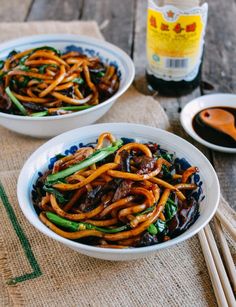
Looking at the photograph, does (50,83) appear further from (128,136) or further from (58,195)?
(58,195)

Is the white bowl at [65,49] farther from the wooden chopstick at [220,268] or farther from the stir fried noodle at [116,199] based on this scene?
the wooden chopstick at [220,268]

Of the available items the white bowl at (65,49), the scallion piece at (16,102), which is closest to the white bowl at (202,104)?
the white bowl at (65,49)

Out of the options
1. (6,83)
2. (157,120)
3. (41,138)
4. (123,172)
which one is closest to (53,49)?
(6,83)

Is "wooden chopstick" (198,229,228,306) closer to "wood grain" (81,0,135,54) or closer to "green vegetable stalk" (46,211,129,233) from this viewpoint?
"green vegetable stalk" (46,211,129,233)

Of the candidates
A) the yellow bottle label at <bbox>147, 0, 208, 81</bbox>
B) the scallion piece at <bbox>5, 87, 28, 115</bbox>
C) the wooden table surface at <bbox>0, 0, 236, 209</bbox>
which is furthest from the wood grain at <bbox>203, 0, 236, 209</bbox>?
the scallion piece at <bbox>5, 87, 28, 115</bbox>

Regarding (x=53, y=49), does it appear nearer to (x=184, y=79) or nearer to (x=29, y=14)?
(x=184, y=79)

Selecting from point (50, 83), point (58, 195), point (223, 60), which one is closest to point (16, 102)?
point (50, 83)
